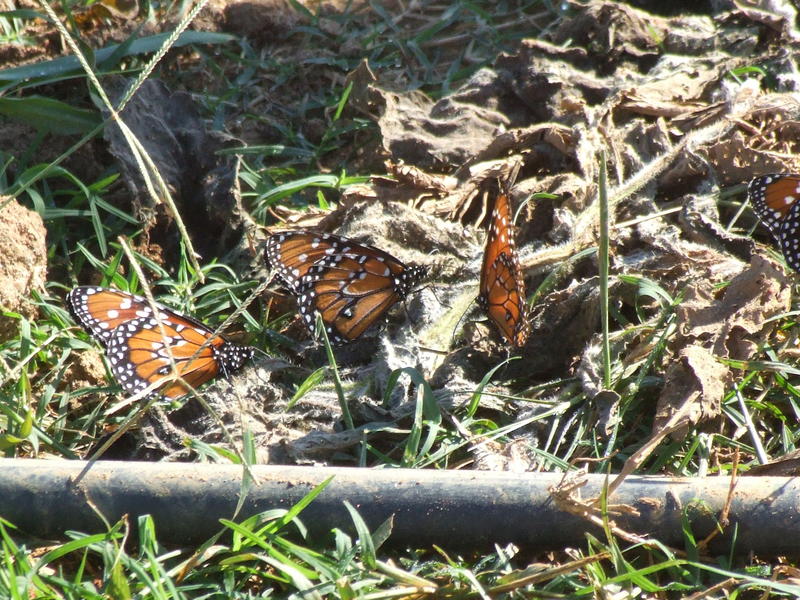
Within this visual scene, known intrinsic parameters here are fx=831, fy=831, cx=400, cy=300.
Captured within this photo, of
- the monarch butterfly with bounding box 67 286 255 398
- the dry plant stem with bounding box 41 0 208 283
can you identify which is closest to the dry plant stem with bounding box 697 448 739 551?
the dry plant stem with bounding box 41 0 208 283

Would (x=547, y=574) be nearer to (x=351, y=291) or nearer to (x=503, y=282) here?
(x=503, y=282)

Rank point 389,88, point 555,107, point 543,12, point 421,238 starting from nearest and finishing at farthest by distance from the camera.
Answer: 1. point 421,238
2. point 555,107
3. point 389,88
4. point 543,12

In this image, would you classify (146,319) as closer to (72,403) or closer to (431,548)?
(72,403)

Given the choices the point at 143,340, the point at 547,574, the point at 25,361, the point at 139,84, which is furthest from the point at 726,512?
the point at 25,361

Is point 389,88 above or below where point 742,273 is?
above

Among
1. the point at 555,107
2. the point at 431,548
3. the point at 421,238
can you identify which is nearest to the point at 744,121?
the point at 555,107

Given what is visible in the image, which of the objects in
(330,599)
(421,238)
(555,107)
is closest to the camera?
(330,599)

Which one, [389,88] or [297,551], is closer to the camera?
[297,551]
